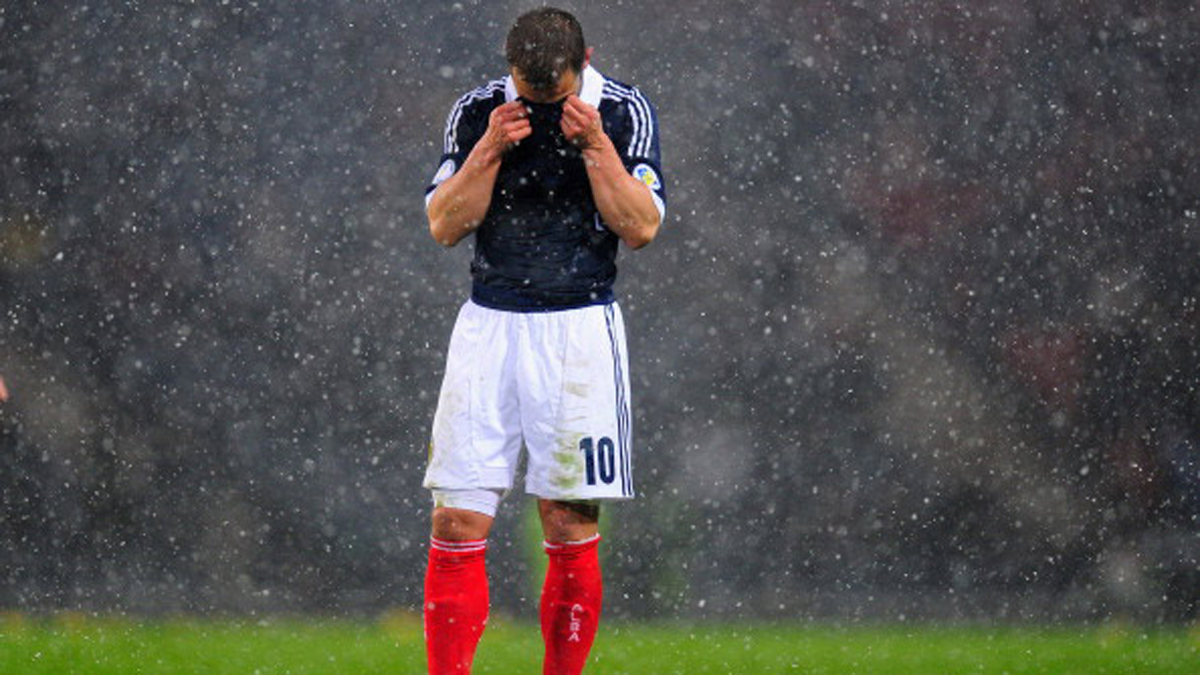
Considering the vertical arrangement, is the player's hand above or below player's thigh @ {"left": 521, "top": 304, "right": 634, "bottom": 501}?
above

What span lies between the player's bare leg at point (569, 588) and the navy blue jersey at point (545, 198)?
47 cm

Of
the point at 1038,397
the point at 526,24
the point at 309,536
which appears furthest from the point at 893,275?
the point at 526,24

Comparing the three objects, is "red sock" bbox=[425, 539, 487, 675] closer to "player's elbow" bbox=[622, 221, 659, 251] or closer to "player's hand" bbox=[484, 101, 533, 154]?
"player's elbow" bbox=[622, 221, 659, 251]

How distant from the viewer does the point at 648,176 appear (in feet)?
12.1

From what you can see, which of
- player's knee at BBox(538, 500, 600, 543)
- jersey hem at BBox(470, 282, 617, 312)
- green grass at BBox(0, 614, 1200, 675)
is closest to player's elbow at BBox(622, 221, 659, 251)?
jersey hem at BBox(470, 282, 617, 312)

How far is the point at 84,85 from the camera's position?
5.68 m

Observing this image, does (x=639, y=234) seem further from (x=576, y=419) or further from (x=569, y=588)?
(x=569, y=588)

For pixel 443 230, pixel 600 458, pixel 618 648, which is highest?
pixel 443 230

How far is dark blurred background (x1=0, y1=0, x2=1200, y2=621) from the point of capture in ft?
18.5

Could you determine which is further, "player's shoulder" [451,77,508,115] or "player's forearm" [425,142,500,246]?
"player's shoulder" [451,77,508,115]

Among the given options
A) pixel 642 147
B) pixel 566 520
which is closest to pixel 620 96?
pixel 642 147

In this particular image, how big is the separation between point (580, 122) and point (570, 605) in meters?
1.06

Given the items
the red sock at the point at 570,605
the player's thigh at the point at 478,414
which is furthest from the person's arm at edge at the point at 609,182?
the red sock at the point at 570,605

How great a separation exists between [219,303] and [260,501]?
0.67m
